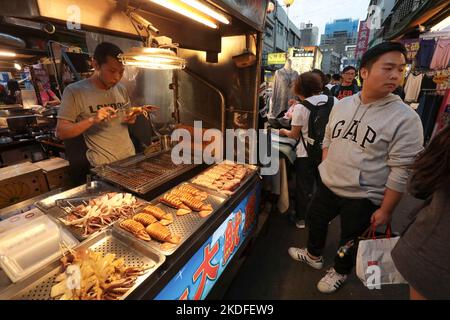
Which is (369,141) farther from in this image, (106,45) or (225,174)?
(106,45)

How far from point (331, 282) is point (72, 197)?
3.06m

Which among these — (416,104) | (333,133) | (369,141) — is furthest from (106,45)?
(416,104)

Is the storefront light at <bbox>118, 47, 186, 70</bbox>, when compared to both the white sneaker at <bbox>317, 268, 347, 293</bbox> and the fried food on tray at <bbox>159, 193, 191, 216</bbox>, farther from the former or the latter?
the white sneaker at <bbox>317, 268, 347, 293</bbox>

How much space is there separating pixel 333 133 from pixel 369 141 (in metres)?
0.41

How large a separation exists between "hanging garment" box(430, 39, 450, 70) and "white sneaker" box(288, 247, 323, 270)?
6.25 meters

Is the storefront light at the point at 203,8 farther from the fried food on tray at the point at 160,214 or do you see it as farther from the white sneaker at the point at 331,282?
the white sneaker at the point at 331,282

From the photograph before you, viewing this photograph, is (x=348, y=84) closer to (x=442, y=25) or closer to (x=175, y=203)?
(x=442, y=25)

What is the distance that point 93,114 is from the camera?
245cm

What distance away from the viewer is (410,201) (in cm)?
470

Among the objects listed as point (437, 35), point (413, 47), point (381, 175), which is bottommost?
point (381, 175)

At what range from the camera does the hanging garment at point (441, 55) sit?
209 inches

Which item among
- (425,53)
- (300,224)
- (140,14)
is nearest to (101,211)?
(140,14)

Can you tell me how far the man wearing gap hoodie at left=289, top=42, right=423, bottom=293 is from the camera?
5.75 feet

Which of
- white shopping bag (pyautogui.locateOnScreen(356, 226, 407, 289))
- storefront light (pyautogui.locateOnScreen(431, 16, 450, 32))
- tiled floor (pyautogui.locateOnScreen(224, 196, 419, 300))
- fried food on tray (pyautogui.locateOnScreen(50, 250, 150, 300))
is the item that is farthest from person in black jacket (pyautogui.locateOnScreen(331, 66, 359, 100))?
fried food on tray (pyautogui.locateOnScreen(50, 250, 150, 300))
